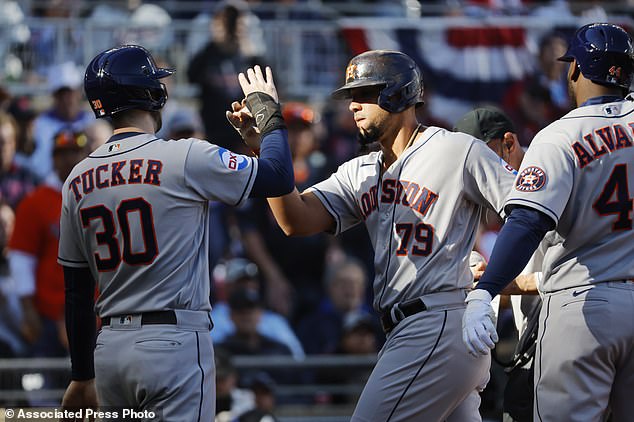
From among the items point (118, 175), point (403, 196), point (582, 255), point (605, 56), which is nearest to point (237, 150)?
point (403, 196)

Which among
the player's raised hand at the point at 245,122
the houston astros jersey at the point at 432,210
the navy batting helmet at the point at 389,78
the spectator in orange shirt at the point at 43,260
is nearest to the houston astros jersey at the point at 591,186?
the houston astros jersey at the point at 432,210

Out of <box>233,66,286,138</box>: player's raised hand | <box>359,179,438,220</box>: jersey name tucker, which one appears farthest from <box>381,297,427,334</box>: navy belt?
<box>233,66,286,138</box>: player's raised hand

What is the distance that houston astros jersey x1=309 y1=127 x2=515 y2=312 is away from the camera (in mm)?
4953

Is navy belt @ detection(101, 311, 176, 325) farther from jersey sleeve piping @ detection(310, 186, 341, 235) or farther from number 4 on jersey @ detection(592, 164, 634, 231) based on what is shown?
number 4 on jersey @ detection(592, 164, 634, 231)

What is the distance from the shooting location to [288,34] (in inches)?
441

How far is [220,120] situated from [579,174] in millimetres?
6459

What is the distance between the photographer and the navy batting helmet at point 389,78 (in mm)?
5188

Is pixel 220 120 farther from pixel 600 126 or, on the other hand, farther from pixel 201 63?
pixel 600 126

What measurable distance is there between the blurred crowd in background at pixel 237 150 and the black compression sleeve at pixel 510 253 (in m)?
4.45

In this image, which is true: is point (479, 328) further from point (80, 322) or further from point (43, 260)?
point (43, 260)

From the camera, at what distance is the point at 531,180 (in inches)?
176

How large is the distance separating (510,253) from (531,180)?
382 millimetres

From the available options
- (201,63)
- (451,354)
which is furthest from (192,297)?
(201,63)

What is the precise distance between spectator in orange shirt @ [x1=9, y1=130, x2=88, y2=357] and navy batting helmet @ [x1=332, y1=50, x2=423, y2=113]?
4552 mm
